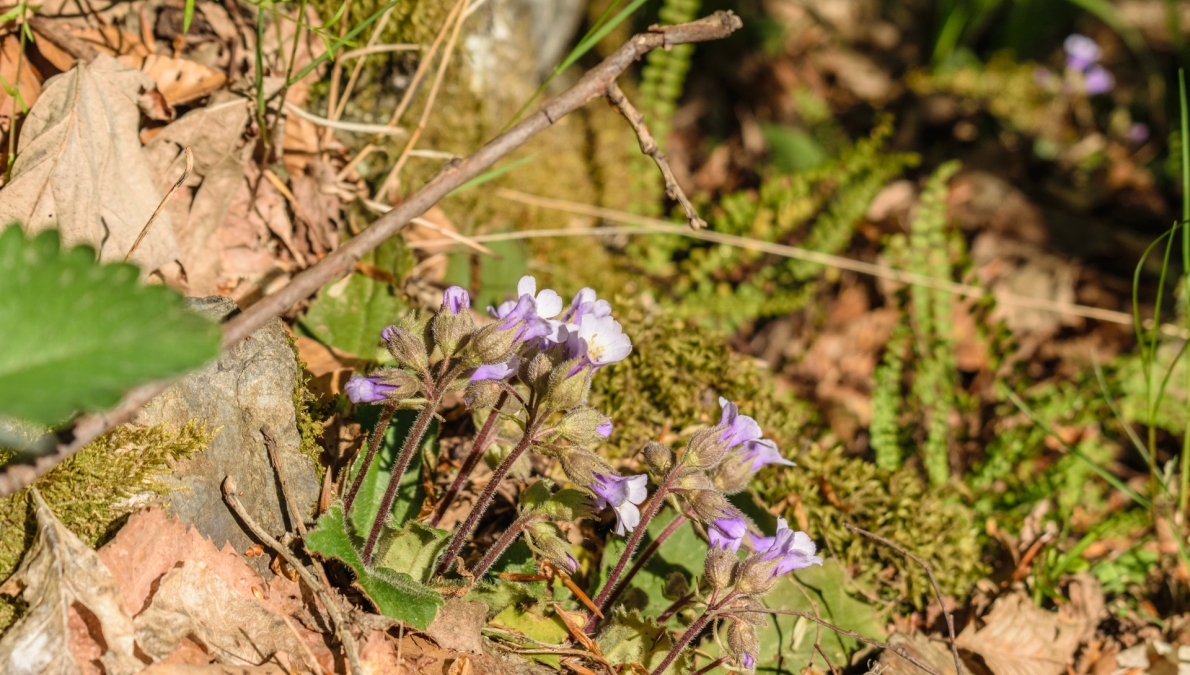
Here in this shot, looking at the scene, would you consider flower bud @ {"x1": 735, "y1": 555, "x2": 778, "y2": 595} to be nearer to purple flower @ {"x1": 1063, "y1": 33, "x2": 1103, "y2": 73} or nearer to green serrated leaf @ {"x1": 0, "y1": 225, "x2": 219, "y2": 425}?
green serrated leaf @ {"x1": 0, "y1": 225, "x2": 219, "y2": 425}

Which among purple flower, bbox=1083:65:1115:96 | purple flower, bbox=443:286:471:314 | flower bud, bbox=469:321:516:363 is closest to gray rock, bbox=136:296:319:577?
purple flower, bbox=443:286:471:314

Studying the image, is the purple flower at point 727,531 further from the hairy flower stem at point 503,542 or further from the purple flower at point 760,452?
the hairy flower stem at point 503,542

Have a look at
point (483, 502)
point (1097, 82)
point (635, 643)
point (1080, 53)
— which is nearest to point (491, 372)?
point (483, 502)

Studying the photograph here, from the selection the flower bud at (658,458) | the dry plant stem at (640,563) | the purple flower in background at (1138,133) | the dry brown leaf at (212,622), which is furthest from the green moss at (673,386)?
the purple flower in background at (1138,133)

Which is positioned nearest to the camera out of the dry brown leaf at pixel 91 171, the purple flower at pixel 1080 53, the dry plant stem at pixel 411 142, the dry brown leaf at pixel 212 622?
the dry brown leaf at pixel 212 622

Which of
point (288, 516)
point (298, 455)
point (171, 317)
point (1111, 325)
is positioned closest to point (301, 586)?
point (288, 516)

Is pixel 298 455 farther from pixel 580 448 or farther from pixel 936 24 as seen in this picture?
pixel 936 24
